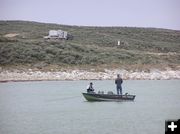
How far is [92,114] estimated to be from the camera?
992 inches

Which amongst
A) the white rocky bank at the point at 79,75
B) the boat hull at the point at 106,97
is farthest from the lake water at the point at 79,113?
the white rocky bank at the point at 79,75

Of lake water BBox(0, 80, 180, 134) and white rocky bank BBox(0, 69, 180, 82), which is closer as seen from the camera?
lake water BBox(0, 80, 180, 134)

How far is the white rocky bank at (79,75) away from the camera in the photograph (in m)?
55.2

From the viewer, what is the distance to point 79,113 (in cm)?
2594

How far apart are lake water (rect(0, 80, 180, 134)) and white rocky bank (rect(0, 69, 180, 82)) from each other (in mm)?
14937

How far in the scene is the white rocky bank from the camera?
181 feet

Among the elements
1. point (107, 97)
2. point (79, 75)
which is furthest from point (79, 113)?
point (79, 75)

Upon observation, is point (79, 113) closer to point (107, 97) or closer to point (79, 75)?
point (107, 97)

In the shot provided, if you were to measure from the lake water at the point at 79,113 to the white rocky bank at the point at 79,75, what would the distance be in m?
14.9

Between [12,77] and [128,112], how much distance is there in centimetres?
3081

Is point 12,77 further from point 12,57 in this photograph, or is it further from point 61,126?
point 61,126

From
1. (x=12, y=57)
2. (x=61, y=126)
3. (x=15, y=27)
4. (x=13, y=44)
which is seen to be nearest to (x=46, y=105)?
(x=61, y=126)

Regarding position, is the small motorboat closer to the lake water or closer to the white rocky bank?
the lake water

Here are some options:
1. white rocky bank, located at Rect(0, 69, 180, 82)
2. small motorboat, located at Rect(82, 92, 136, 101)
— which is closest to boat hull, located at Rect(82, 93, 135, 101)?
small motorboat, located at Rect(82, 92, 136, 101)
